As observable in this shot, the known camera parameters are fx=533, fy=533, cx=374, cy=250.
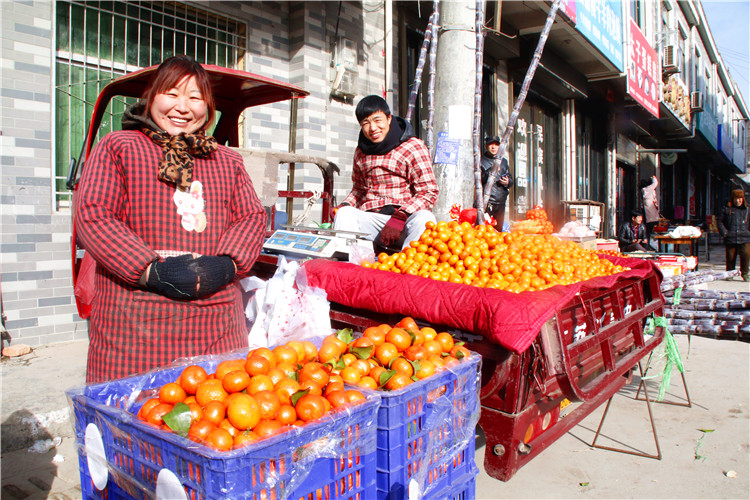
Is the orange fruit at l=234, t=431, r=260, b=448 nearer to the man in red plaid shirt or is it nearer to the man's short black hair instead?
the man in red plaid shirt

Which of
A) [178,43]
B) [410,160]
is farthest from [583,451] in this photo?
[178,43]

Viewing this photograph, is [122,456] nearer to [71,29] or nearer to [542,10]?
[71,29]

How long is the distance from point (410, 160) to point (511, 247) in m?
1.08

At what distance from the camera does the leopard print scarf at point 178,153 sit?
2070 millimetres

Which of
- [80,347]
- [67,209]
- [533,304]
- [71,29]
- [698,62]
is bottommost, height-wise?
[80,347]

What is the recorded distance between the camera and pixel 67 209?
193 inches

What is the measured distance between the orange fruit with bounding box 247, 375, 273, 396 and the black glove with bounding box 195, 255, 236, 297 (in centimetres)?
59

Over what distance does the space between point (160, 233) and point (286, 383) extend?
2.97ft

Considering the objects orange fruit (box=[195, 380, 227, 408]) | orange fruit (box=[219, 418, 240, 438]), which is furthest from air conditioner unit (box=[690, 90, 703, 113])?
orange fruit (box=[219, 418, 240, 438])

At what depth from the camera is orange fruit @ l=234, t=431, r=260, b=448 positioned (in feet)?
4.17

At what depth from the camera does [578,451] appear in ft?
11.9

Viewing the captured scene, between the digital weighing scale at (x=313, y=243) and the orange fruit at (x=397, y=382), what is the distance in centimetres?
170

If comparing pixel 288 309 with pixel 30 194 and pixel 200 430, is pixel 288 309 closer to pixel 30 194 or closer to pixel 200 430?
pixel 200 430

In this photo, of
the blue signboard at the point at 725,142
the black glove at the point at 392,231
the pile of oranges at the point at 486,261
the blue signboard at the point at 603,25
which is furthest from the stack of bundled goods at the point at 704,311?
the blue signboard at the point at 725,142
